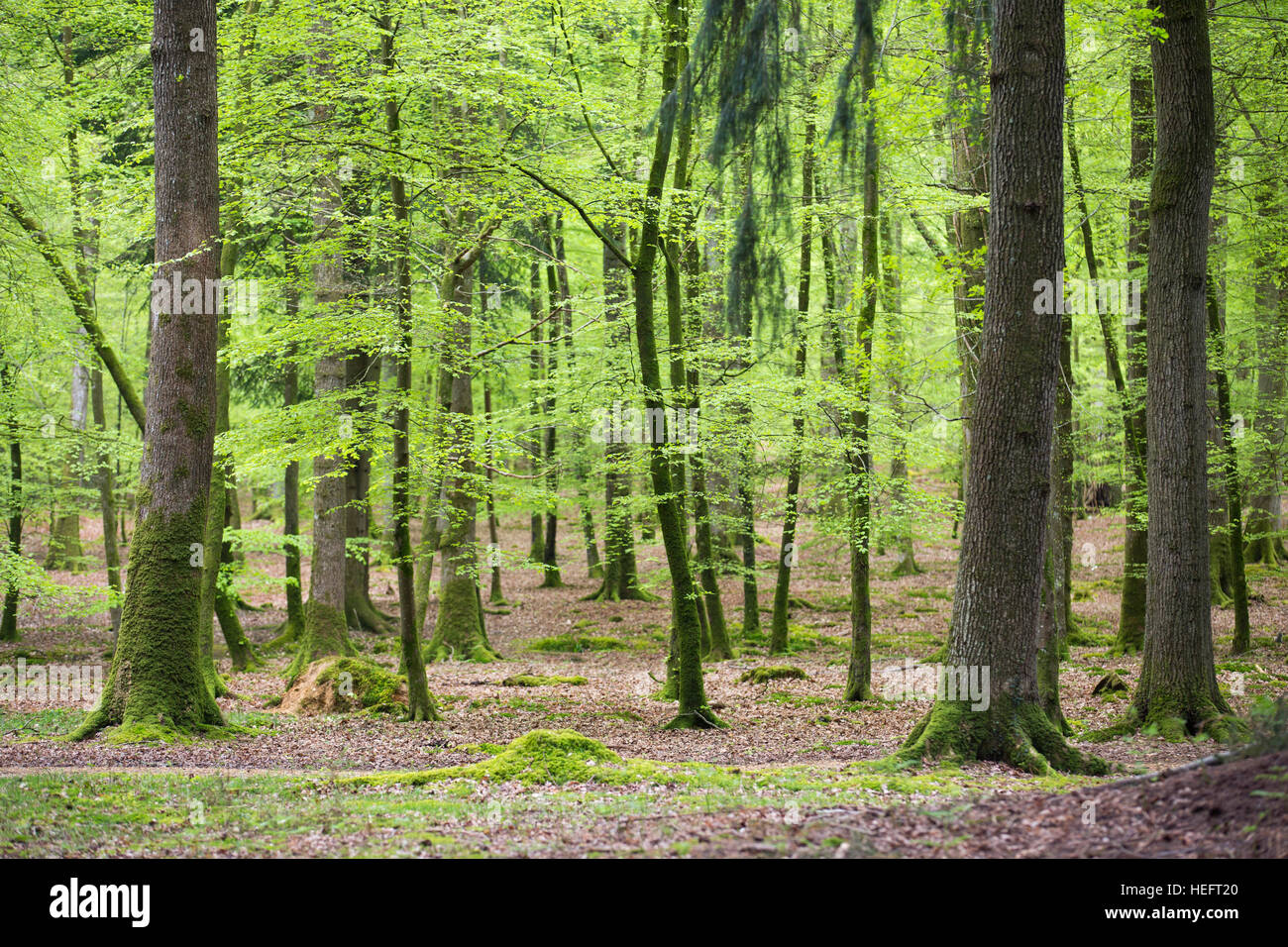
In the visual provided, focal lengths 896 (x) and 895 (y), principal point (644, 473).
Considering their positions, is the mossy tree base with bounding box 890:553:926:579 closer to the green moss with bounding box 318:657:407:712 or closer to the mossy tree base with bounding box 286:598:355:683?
the mossy tree base with bounding box 286:598:355:683

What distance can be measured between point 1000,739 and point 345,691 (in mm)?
7852

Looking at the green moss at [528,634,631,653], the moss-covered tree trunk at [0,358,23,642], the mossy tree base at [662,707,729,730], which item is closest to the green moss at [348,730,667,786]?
the mossy tree base at [662,707,729,730]

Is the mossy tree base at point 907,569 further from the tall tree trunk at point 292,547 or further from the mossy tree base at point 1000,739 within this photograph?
the mossy tree base at point 1000,739

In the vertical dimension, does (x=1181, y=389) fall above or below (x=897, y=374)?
below

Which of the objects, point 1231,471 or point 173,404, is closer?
point 173,404

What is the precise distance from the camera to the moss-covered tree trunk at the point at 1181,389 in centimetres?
800

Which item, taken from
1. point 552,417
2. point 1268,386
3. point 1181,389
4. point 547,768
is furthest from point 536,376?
point 1268,386

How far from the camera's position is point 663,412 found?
9961mm

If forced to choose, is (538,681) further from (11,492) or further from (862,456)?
(11,492)

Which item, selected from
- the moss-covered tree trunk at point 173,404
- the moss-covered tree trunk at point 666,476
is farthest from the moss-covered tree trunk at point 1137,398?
the moss-covered tree trunk at point 173,404

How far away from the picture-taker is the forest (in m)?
5.61

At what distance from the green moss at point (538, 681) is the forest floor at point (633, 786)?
215mm

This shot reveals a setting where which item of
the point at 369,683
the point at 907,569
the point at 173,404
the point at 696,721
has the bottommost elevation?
the point at 696,721
